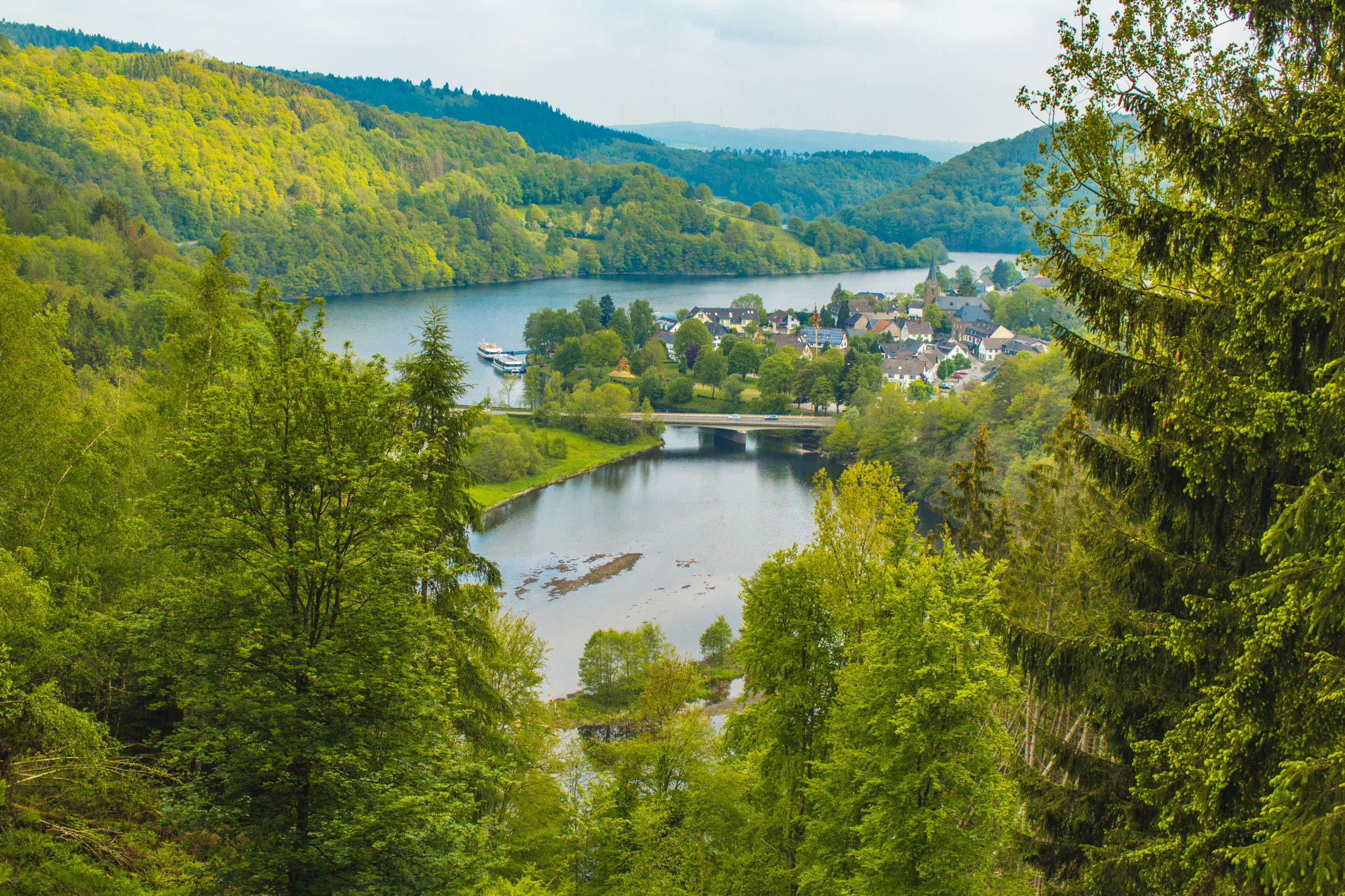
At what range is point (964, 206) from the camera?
158 meters

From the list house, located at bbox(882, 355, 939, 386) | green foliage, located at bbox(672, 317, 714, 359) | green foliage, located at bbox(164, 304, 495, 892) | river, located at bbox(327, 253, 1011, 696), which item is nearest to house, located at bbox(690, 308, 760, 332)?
green foliage, located at bbox(672, 317, 714, 359)

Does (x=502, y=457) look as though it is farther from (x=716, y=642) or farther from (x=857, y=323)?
(x=857, y=323)

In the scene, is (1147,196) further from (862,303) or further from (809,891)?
(862,303)

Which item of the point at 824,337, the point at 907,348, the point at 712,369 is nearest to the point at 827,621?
the point at 712,369

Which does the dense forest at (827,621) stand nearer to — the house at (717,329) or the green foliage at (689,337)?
the green foliage at (689,337)

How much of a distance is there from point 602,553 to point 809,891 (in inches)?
Result: 1005

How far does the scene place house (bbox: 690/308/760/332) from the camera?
7619 centimetres

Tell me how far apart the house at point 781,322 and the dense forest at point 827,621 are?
2637 inches

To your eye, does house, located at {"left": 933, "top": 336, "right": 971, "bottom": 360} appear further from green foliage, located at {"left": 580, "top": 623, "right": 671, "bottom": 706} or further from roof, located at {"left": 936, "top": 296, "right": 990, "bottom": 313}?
green foliage, located at {"left": 580, "top": 623, "right": 671, "bottom": 706}

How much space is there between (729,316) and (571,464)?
1421 inches

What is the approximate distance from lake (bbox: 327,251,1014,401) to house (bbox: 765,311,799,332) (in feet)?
37.7

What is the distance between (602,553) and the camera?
3306cm

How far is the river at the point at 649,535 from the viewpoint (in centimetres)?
2762

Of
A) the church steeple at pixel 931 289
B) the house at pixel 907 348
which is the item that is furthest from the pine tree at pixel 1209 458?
the church steeple at pixel 931 289
